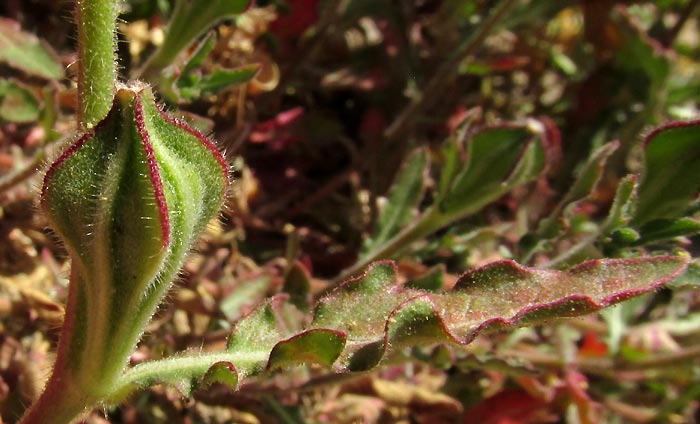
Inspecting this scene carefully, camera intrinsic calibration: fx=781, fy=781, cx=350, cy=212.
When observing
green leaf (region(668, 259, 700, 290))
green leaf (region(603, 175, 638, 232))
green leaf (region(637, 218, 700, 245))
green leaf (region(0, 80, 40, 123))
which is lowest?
green leaf (region(668, 259, 700, 290))

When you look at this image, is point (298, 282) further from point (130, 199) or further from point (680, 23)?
point (680, 23)

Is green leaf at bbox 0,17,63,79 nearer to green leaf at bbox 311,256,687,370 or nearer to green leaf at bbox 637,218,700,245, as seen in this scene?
green leaf at bbox 311,256,687,370

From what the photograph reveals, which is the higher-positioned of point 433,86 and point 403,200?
point 433,86

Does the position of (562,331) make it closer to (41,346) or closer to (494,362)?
(494,362)

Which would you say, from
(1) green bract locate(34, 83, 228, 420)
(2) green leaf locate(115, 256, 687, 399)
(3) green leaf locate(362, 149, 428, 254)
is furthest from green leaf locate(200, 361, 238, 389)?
(3) green leaf locate(362, 149, 428, 254)

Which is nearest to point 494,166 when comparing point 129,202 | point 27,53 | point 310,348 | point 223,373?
point 310,348

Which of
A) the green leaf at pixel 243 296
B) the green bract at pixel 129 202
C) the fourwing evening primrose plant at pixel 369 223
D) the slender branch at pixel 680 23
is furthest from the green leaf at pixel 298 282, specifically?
the slender branch at pixel 680 23
